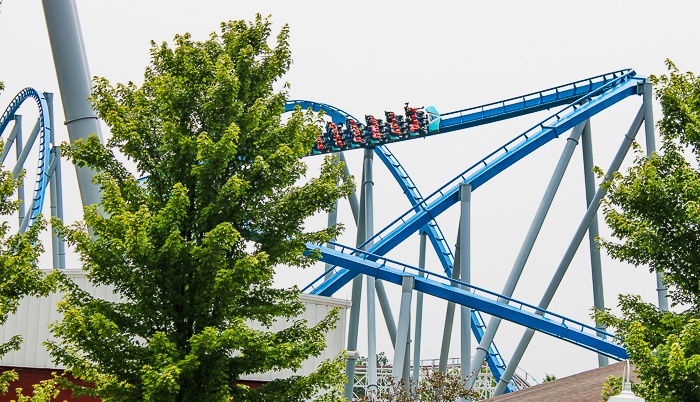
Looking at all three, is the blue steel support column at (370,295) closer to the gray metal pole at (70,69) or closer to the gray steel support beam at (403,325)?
the gray steel support beam at (403,325)

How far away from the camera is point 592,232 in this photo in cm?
1588

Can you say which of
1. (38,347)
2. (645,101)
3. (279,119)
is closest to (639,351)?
(279,119)

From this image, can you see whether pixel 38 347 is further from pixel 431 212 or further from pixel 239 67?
pixel 431 212

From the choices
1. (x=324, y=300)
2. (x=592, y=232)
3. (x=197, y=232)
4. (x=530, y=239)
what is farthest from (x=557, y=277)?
(x=197, y=232)

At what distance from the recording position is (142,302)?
6492mm

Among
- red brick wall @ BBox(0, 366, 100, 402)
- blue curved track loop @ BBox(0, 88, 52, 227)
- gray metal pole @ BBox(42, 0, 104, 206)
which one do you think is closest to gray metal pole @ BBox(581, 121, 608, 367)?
red brick wall @ BBox(0, 366, 100, 402)

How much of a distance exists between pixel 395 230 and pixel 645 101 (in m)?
6.14

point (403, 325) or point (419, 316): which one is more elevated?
point (419, 316)

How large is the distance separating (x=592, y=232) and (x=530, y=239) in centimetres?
222

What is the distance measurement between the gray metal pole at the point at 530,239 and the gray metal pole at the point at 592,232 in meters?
0.66

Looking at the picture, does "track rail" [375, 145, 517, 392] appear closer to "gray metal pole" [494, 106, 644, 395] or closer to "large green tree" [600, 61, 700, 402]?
"gray metal pole" [494, 106, 644, 395]

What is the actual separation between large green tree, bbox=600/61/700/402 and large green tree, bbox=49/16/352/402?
3.08 m

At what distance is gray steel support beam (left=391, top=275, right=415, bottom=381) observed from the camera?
1327cm

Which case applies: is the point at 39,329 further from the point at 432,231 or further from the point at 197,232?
the point at 432,231
